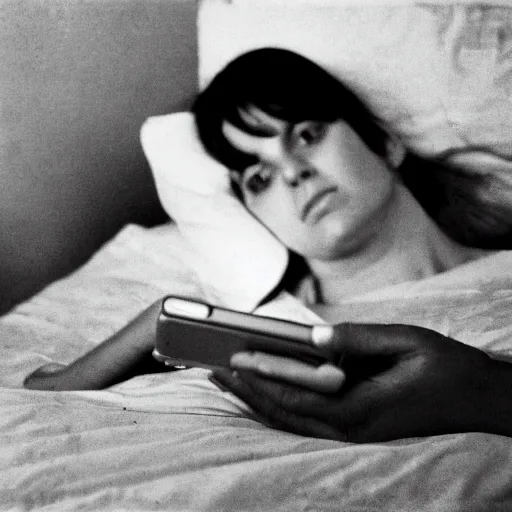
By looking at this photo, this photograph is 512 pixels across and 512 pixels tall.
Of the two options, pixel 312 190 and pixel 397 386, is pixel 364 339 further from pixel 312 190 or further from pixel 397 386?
pixel 312 190

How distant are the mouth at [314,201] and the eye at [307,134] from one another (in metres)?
0.07

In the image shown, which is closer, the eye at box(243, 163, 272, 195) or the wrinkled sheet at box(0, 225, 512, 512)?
the wrinkled sheet at box(0, 225, 512, 512)

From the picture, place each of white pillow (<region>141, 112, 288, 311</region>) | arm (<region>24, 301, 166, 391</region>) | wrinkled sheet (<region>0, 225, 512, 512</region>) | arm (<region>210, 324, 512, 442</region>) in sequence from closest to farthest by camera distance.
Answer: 1. wrinkled sheet (<region>0, 225, 512, 512</region>)
2. arm (<region>210, 324, 512, 442</region>)
3. arm (<region>24, 301, 166, 391</region>)
4. white pillow (<region>141, 112, 288, 311</region>)

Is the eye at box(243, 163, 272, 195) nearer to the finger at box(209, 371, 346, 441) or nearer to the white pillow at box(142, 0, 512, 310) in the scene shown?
the white pillow at box(142, 0, 512, 310)

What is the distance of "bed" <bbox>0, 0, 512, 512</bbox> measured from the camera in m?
0.55

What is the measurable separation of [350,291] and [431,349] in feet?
1.12

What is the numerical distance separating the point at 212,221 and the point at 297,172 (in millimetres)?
152

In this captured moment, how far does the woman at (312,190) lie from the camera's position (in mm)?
914

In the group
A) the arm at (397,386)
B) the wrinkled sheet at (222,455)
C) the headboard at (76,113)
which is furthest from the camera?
the headboard at (76,113)

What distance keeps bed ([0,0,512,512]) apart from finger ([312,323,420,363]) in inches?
3.1

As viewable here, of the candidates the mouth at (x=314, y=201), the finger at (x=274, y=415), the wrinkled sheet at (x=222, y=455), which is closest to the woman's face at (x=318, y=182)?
the mouth at (x=314, y=201)

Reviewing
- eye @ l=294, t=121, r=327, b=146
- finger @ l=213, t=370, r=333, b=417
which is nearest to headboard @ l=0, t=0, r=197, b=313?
eye @ l=294, t=121, r=327, b=146

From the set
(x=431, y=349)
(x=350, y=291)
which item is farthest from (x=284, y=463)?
(x=350, y=291)

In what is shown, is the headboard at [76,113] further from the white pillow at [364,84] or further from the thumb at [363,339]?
the thumb at [363,339]
